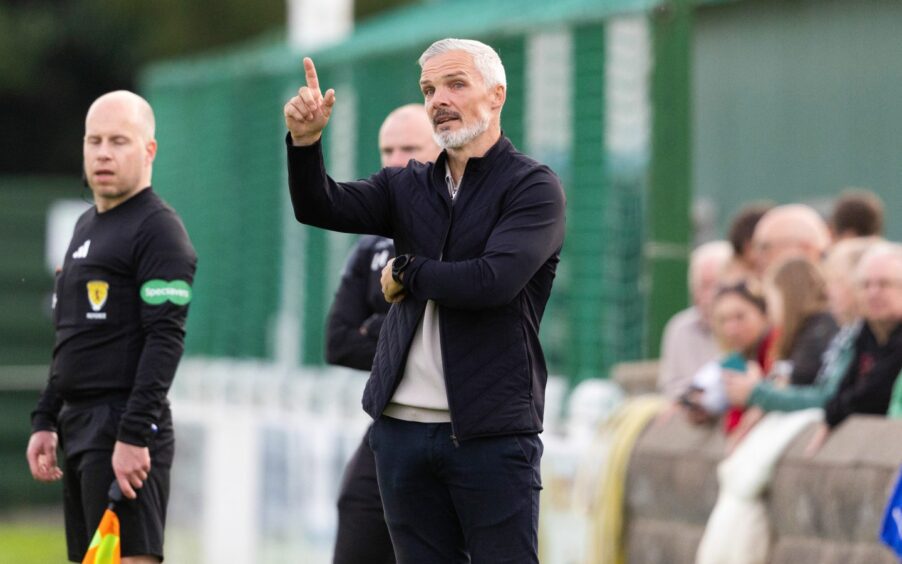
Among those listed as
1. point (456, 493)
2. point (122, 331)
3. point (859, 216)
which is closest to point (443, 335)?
point (456, 493)

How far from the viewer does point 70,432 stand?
735 cm

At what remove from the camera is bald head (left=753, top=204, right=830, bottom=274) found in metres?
10.3

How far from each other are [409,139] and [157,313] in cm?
119

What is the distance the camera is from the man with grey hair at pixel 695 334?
10867mm

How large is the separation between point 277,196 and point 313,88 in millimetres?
11234

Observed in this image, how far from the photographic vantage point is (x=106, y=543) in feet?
23.2

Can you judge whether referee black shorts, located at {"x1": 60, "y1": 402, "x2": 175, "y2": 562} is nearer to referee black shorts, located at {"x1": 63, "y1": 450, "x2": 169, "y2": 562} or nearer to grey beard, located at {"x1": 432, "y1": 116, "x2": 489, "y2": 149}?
referee black shorts, located at {"x1": 63, "y1": 450, "x2": 169, "y2": 562}

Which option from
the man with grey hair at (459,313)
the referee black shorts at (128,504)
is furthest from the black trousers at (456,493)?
the referee black shorts at (128,504)

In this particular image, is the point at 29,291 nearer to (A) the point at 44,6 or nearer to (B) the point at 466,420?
(A) the point at 44,6

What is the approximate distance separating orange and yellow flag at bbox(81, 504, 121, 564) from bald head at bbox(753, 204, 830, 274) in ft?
13.3

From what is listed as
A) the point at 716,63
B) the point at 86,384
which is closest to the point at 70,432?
the point at 86,384

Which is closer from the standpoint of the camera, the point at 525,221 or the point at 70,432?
the point at 525,221

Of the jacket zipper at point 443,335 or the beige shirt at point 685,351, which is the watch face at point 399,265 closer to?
the jacket zipper at point 443,335

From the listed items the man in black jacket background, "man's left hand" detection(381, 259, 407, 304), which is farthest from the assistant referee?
"man's left hand" detection(381, 259, 407, 304)
